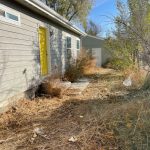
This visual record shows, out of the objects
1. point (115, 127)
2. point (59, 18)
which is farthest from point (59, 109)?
point (59, 18)

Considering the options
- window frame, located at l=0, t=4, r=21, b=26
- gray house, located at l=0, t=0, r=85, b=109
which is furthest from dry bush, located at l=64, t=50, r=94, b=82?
window frame, located at l=0, t=4, r=21, b=26

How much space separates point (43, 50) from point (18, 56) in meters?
2.79

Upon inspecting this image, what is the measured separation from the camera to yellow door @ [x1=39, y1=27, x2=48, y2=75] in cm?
944

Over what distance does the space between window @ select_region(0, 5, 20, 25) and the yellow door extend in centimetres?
236

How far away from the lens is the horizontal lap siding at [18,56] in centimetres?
615

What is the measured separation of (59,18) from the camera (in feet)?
34.3

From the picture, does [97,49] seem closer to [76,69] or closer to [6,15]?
[76,69]

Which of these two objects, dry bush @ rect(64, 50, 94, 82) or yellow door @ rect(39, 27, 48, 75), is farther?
dry bush @ rect(64, 50, 94, 82)

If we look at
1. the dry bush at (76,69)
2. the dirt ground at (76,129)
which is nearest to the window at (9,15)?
the dirt ground at (76,129)

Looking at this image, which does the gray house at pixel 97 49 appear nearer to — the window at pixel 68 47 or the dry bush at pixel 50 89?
the window at pixel 68 47

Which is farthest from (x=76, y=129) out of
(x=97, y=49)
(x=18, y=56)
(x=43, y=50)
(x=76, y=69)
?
(x=97, y=49)

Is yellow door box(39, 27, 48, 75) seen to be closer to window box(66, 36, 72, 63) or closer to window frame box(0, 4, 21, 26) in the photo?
window frame box(0, 4, 21, 26)

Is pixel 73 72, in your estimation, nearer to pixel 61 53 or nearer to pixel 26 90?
pixel 61 53

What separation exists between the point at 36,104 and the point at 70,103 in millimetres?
982
